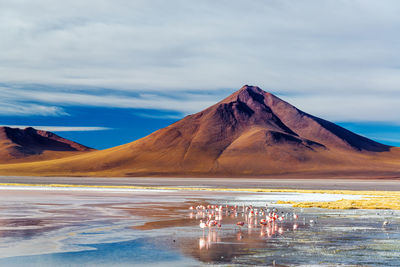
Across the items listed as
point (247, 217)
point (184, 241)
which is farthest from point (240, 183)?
point (184, 241)

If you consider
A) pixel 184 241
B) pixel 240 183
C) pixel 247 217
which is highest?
pixel 240 183

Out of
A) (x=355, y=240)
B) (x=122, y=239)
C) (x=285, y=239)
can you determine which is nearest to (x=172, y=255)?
(x=122, y=239)

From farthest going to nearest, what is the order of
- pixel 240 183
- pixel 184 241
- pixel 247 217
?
1. pixel 240 183
2. pixel 247 217
3. pixel 184 241

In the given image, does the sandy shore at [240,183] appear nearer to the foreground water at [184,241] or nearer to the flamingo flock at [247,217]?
the flamingo flock at [247,217]

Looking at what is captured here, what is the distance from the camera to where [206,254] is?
16.7 m

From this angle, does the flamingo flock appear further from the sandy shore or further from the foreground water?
the sandy shore

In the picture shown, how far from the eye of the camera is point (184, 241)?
1952 cm

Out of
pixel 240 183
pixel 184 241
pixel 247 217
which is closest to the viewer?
pixel 184 241

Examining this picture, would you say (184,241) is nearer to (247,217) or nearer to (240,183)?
(247,217)

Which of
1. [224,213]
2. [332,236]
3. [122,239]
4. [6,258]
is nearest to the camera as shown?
[6,258]

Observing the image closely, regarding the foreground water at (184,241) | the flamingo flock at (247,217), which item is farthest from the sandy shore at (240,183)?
the foreground water at (184,241)

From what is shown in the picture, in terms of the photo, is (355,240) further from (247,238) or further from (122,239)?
(122,239)

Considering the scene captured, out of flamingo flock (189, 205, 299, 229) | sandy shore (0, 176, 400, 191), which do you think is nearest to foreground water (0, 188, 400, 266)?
flamingo flock (189, 205, 299, 229)

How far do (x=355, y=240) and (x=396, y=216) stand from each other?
12.1m
